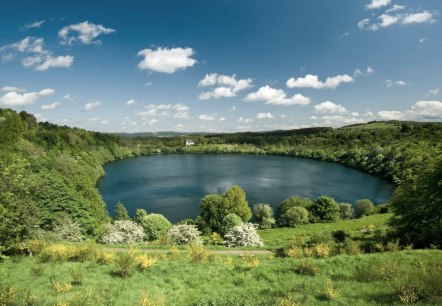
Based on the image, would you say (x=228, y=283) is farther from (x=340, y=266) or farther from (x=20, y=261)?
(x=20, y=261)

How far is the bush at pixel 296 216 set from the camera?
51.1 meters

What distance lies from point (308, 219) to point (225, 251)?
111 feet

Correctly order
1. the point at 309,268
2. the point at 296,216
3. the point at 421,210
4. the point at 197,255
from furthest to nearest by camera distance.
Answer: the point at 296,216 → the point at 421,210 → the point at 197,255 → the point at 309,268

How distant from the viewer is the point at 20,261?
50.9 feet

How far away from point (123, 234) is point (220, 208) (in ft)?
57.9

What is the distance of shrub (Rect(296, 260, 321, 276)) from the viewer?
13.6 meters

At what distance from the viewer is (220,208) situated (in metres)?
48.9

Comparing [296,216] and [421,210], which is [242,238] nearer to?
[421,210]

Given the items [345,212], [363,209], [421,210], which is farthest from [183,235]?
[363,209]

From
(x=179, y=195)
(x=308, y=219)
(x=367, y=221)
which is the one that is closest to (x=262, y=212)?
(x=308, y=219)

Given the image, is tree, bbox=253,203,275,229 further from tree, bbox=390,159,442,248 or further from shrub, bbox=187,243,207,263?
shrub, bbox=187,243,207,263

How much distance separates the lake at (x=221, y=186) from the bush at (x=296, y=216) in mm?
18855

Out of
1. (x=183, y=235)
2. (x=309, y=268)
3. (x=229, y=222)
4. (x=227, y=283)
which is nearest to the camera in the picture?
(x=227, y=283)

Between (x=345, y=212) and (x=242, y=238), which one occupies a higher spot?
(x=242, y=238)
